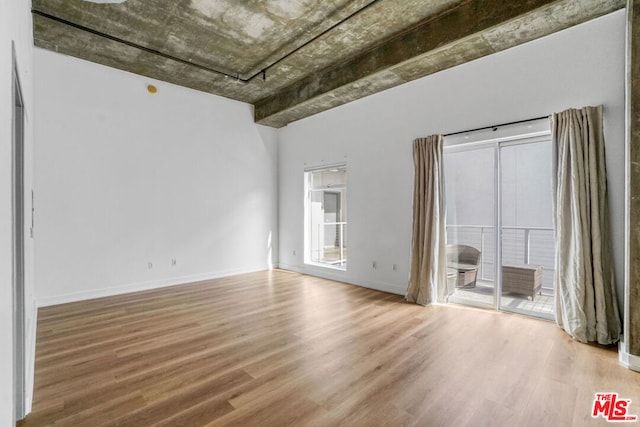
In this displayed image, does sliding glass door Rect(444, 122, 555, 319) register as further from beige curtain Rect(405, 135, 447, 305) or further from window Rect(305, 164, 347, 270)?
window Rect(305, 164, 347, 270)

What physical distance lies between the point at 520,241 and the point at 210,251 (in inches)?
204

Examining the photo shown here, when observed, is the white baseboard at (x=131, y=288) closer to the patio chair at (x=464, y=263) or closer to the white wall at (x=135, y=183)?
the white wall at (x=135, y=183)

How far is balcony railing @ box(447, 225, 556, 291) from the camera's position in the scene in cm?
369

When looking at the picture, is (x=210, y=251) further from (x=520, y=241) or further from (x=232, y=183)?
(x=520, y=241)

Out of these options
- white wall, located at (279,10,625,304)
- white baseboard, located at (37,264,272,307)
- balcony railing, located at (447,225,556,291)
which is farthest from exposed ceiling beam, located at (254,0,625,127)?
white baseboard, located at (37,264,272,307)

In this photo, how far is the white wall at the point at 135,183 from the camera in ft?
14.2

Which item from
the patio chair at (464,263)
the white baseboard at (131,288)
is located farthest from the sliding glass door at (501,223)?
the white baseboard at (131,288)

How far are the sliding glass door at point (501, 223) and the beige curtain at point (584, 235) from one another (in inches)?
14.2

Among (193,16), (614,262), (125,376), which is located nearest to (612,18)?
(614,262)

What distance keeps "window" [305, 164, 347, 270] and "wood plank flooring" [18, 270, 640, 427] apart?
105 inches

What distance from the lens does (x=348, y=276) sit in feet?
18.5

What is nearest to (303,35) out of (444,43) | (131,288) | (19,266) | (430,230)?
(444,43)

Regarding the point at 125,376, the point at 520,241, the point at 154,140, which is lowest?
the point at 125,376

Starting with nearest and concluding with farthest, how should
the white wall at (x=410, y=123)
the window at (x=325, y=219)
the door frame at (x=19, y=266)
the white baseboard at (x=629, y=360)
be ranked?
the door frame at (x=19, y=266)
the white baseboard at (x=629, y=360)
the white wall at (x=410, y=123)
the window at (x=325, y=219)
